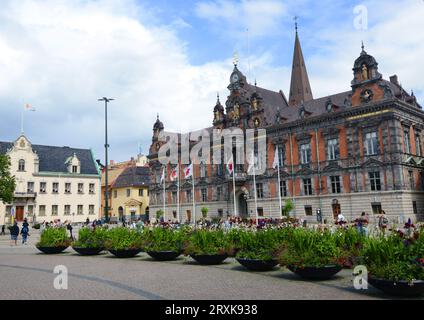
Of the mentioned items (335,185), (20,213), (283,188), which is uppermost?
(283,188)

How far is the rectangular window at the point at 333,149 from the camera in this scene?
4397 centimetres

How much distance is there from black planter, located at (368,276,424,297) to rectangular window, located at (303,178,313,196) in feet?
123

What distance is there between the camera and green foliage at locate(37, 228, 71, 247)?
2095 centimetres

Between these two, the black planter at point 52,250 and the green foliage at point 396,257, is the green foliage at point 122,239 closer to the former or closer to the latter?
the black planter at point 52,250

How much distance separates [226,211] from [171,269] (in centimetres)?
4256

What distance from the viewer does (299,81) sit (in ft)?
198

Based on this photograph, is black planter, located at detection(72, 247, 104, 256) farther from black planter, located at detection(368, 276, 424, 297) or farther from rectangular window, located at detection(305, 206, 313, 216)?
rectangular window, located at detection(305, 206, 313, 216)

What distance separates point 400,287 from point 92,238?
1489 centimetres

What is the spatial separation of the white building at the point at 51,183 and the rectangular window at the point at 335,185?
42.8 meters

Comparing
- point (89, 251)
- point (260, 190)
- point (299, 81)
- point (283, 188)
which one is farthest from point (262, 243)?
point (299, 81)

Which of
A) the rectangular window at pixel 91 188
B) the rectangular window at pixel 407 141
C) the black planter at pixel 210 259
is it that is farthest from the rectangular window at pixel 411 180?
the rectangular window at pixel 91 188

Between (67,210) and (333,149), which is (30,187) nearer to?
(67,210)
